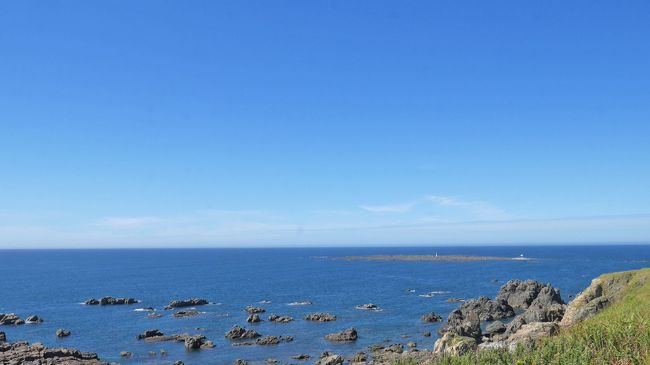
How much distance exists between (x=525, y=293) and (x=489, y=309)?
1560cm

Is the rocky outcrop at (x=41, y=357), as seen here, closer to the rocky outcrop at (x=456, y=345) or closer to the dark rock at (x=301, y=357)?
the dark rock at (x=301, y=357)

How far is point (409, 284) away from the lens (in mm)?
127625

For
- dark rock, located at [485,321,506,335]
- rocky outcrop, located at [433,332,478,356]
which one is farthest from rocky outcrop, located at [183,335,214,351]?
dark rock, located at [485,321,506,335]

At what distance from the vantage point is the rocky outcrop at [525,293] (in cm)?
8200

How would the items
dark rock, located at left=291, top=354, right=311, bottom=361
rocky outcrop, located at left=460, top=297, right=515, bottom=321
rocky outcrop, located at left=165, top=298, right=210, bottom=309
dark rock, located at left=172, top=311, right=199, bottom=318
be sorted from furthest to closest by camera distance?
1. rocky outcrop, located at left=165, top=298, right=210, bottom=309
2. dark rock, located at left=172, top=311, right=199, bottom=318
3. rocky outcrop, located at left=460, top=297, right=515, bottom=321
4. dark rock, located at left=291, top=354, right=311, bottom=361

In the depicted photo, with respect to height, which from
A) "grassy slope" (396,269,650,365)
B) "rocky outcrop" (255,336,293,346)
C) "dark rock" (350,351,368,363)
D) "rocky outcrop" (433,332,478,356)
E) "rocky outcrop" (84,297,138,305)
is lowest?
"rocky outcrop" (84,297,138,305)

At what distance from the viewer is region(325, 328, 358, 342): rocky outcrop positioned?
60719 millimetres

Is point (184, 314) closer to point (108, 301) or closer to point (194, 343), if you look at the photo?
point (108, 301)

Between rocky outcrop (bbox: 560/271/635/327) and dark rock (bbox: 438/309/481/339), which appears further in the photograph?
dark rock (bbox: 438/309/481/339)

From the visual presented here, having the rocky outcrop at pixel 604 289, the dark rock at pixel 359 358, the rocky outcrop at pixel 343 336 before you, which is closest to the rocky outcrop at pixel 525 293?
the rocky outcrop at pixel 604 289

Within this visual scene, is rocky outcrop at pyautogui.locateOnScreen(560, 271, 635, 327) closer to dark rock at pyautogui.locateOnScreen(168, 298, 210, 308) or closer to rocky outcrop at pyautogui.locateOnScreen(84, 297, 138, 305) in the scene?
dark rock at pyautogui.locateOnScreen(168, 298, 210, 308)

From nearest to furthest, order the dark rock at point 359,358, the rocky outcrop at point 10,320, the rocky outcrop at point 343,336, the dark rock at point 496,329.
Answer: the dark rock at point 359,358 → the rocky outcrop at point 343,336 → the dark rock at point 496,329 → the rocky outcrop at point 10,320

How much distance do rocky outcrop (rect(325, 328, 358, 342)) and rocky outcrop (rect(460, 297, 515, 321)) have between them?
22.4 metres

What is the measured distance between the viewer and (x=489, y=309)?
3019 inches
